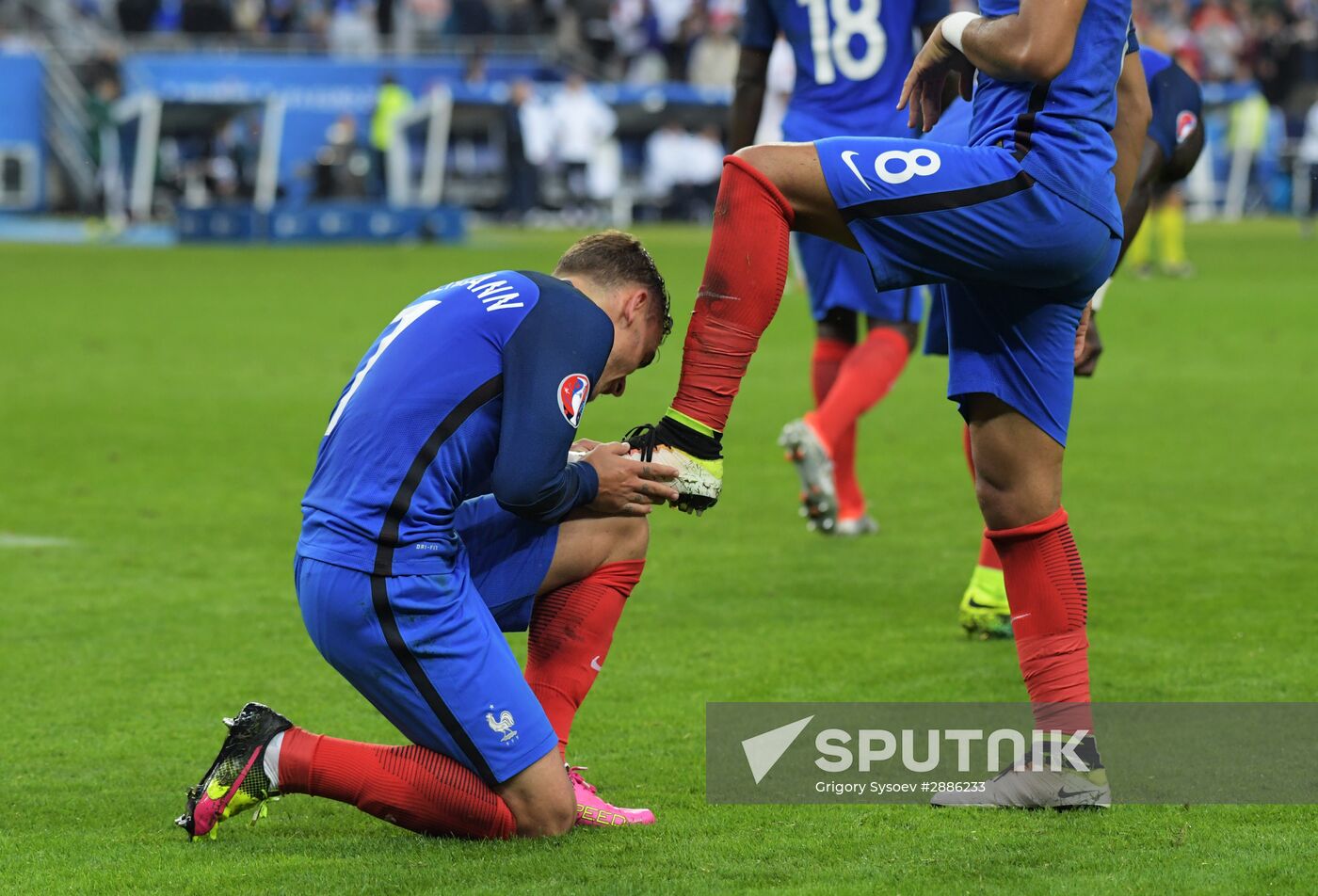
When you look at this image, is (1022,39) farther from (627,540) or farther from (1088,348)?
→ (1088,348)

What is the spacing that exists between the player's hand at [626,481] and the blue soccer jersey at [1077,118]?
3.15 ft

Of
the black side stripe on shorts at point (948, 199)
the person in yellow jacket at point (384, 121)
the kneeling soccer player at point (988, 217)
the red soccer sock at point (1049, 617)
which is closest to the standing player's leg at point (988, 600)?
the red soccer sock at point (1049, 617)

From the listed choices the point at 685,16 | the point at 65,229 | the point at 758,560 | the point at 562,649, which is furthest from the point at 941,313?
the point at 685,16

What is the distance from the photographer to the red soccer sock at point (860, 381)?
289 inches

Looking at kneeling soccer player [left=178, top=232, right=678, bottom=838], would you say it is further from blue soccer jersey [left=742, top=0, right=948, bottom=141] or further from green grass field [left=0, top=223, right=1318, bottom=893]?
blue soccer jersey [left=742, top=0, right=948, bottom=141]

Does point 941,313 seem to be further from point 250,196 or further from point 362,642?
point 250,196

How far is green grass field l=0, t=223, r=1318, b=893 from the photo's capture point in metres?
3.66

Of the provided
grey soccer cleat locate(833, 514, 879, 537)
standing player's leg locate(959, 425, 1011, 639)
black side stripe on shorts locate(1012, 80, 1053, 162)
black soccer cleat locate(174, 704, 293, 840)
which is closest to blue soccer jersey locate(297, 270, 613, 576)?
black soccer cleat locate(174, 704, 293, 840)

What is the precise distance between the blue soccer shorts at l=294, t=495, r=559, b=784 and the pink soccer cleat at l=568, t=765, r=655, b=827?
20cm

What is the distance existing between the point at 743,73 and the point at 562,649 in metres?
4.17

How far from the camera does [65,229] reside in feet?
93.2

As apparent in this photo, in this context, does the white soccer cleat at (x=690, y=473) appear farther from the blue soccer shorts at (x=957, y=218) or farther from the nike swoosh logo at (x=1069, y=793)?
the nike swoosh logo at (x=1069, y=793)

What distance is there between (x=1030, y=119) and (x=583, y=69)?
31.5 meters

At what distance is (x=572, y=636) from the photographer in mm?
4168
